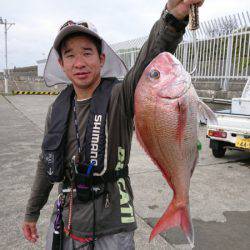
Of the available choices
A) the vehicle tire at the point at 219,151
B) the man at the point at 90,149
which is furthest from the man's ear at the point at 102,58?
the vehicle tire at the point at 219,151

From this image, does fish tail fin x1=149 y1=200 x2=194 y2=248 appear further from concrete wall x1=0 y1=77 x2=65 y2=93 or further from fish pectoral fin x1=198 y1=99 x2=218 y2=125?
concrete wall x1=0 y1=77 x2=65 y2=93

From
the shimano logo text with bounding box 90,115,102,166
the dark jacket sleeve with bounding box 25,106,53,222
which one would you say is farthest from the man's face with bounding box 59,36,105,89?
the dark jacket sleeve with bounding box 25,106,53,222

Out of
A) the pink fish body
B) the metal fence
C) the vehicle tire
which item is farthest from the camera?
the metal fence

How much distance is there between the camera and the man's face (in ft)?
5.88

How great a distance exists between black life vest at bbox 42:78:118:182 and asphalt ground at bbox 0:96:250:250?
1.80 meters

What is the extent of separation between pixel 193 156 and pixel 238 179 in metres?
4.16

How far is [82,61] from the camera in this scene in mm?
1781

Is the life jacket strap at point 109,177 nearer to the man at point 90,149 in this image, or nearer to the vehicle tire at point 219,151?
the man at point 90,149

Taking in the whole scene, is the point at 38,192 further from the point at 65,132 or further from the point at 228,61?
the point at 228,61

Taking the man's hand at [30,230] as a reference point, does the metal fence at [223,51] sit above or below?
above

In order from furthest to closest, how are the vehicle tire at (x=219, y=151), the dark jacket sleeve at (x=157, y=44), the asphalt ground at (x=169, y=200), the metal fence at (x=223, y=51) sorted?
1. the metal fence at (x=223, y=51)
2. the vehicle tire at (x=219, y=151)
3. the asphalt ground at (x=169, y=200)
4. the dark jacket sleeve at (x=157, y=44)

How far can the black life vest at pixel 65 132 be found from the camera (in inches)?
69.2

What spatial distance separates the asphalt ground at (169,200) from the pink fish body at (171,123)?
1992mm

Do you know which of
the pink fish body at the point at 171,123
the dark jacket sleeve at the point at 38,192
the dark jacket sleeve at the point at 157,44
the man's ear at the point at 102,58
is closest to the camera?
the pink fish body at the point at 171,123
